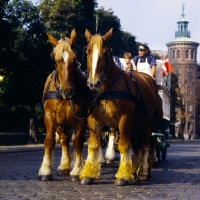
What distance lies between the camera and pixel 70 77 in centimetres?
1164

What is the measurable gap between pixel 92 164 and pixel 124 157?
1.94 ft

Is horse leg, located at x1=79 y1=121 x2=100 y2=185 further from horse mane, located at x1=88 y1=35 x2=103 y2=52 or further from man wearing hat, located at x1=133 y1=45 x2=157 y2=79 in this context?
man wearing hat, located at x1=133 y1=45 x2=157 y2=79

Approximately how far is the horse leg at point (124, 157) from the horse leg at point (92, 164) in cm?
42

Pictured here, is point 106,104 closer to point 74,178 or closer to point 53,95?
point 53,95

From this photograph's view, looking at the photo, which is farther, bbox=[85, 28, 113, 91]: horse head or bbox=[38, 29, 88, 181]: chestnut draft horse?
bbox=[38, 29, 88, 181]: chestnut draft horse

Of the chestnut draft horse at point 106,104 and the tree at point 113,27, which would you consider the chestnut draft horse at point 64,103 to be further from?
the tree at point 113,27

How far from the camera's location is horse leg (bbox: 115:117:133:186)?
1147 centimetres

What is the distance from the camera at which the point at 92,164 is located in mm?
11664

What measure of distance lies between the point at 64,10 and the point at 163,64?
3711cm

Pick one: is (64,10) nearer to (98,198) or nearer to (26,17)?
(26,17)

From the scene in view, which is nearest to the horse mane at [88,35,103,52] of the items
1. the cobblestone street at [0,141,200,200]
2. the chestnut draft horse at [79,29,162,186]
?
the chestnut draft horse at [79,29,162,186]

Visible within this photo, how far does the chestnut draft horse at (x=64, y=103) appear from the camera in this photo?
460 inches

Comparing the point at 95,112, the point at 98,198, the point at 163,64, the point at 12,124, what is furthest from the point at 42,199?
the point at 12,124

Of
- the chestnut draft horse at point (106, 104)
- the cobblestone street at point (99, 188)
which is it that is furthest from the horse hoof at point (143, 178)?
the chestnut draft horse at point (106, 104)
